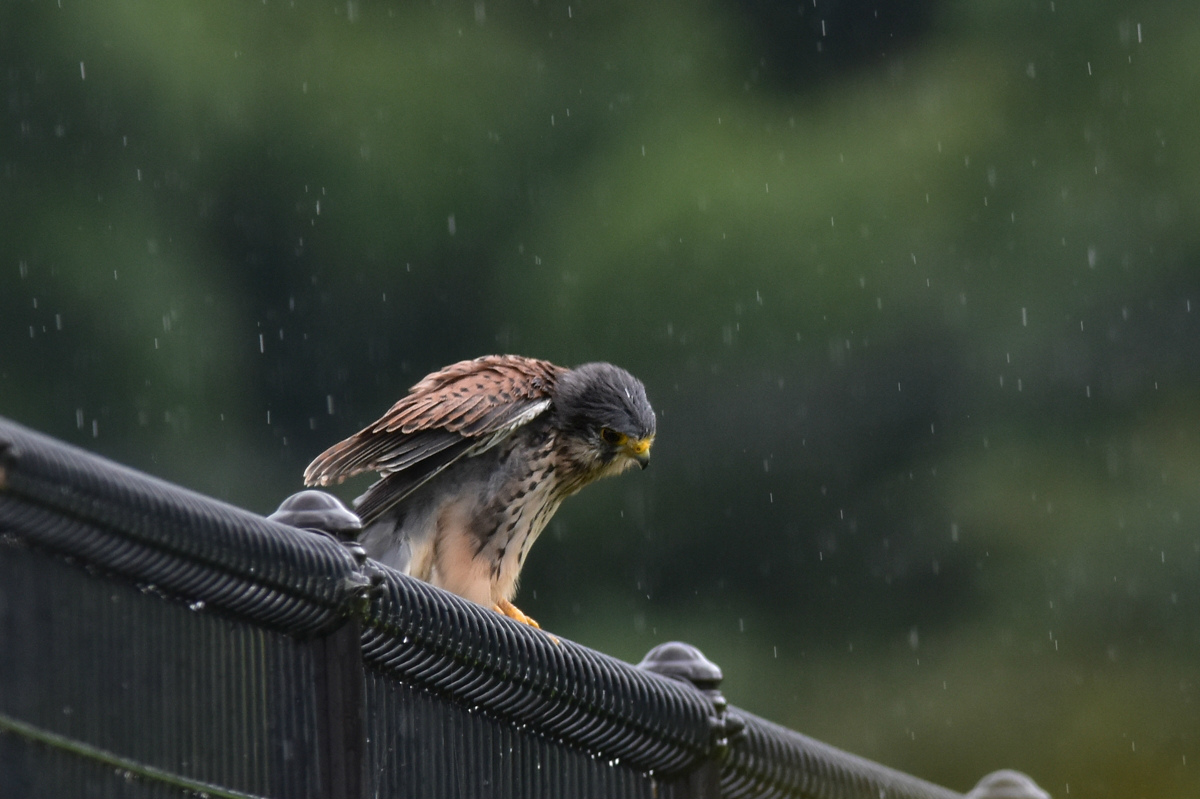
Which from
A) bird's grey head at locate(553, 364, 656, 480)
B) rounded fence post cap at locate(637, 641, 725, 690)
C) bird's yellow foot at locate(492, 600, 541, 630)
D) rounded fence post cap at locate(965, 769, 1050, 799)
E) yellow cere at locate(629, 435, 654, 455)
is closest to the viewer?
rounded fence post cap at locate(637, 641, 725, 690)

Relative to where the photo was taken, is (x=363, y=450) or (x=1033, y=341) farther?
(x=1033, y=341)

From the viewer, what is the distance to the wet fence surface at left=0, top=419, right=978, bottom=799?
68.7 inches

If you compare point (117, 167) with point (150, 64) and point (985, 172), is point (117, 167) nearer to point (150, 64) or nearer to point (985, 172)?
point (150, 64)

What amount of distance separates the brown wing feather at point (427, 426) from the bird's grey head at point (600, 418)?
0.19m

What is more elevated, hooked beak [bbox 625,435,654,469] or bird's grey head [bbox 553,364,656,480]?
bird's grey head [bbox 553,364,656,480]

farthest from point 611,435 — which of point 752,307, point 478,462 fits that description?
point 752,307

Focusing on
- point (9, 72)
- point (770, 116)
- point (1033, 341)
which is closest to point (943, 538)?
point (1033, 341)

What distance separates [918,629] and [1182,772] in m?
1.63

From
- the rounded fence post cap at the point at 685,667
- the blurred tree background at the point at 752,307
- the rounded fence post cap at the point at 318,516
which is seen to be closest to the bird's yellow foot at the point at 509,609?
the rounded fence post cap at the point at 685,667

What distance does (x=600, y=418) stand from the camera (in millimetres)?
5098

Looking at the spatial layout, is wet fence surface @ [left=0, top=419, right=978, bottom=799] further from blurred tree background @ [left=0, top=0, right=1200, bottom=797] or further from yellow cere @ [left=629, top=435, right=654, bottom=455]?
blurred tree background @ [left=0, top=0, right=1200, bottom=797]

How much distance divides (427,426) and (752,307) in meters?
7.32

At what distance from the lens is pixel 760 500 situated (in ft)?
38.5

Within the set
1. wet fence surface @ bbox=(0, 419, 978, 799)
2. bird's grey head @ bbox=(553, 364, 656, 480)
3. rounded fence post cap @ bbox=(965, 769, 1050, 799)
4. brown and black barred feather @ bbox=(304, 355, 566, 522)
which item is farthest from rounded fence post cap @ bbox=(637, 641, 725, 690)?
bird's grey head @ bbox=(553, 364, 656, 480)
